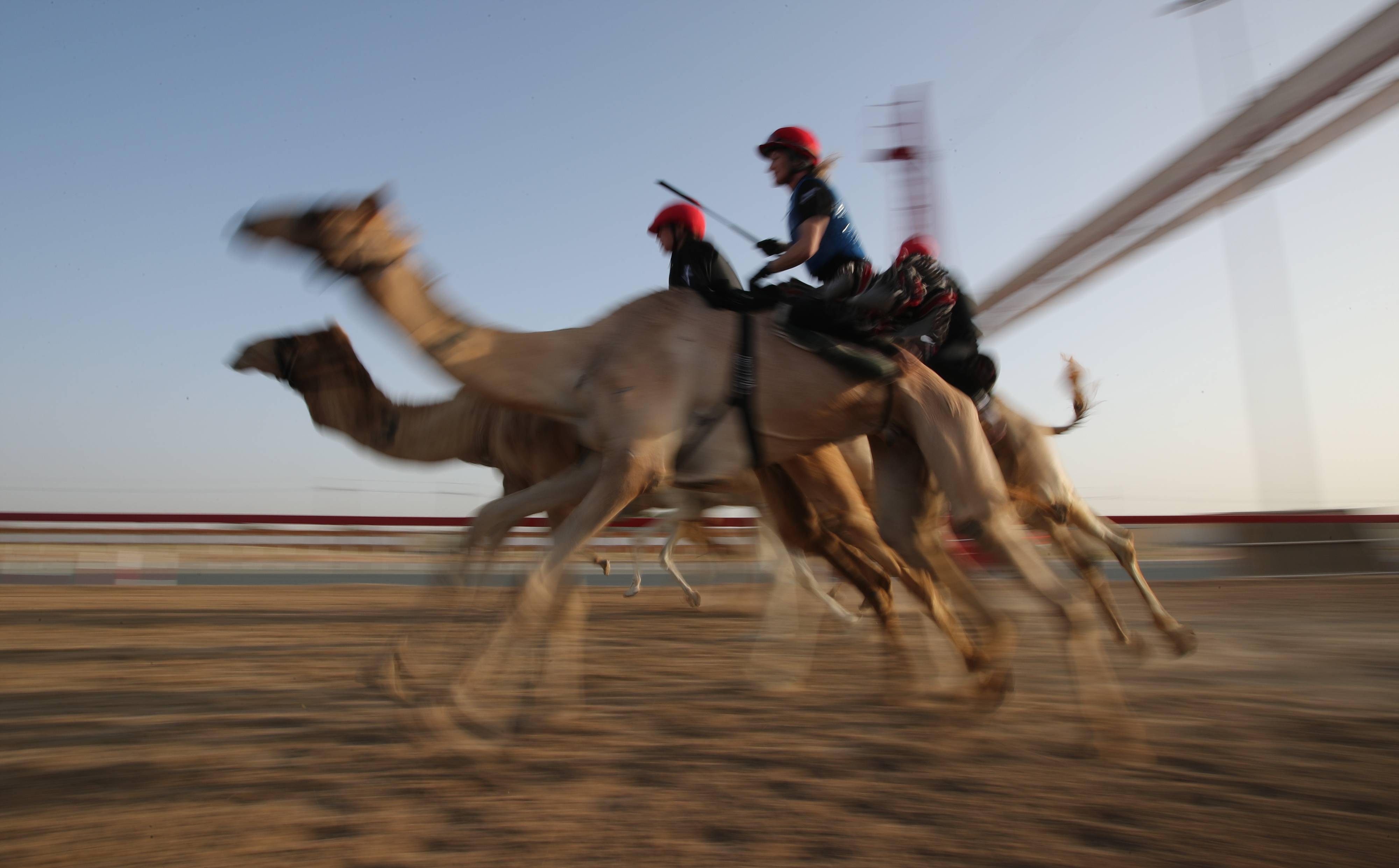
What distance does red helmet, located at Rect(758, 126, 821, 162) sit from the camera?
173 inches

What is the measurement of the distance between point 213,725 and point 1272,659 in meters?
A: 6.80

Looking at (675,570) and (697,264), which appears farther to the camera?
(675,570)

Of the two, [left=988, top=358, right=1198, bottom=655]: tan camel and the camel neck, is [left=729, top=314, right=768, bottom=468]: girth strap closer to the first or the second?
the camel neck

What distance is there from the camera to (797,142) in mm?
4387

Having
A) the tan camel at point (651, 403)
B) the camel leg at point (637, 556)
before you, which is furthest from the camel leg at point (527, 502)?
the camel leg at point (637, 556)

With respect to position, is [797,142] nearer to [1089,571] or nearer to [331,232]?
[331,232]

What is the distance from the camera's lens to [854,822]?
9.54ft

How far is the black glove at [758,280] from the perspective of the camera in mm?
4363

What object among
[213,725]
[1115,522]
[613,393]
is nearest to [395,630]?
[213,725]


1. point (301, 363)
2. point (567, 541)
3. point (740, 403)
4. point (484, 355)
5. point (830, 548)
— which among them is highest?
point (301, 363)

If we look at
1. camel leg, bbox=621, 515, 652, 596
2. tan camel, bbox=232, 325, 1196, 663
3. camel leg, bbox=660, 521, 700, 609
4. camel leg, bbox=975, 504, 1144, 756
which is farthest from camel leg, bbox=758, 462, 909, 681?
camel leg, bbox=621, 515, 652, 596

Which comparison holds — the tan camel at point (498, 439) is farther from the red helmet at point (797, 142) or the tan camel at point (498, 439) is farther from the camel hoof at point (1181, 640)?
the red helmet at point (797, 142)

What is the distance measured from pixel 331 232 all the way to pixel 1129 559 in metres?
5.85

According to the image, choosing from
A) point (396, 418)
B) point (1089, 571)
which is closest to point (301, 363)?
point (396, 418)
